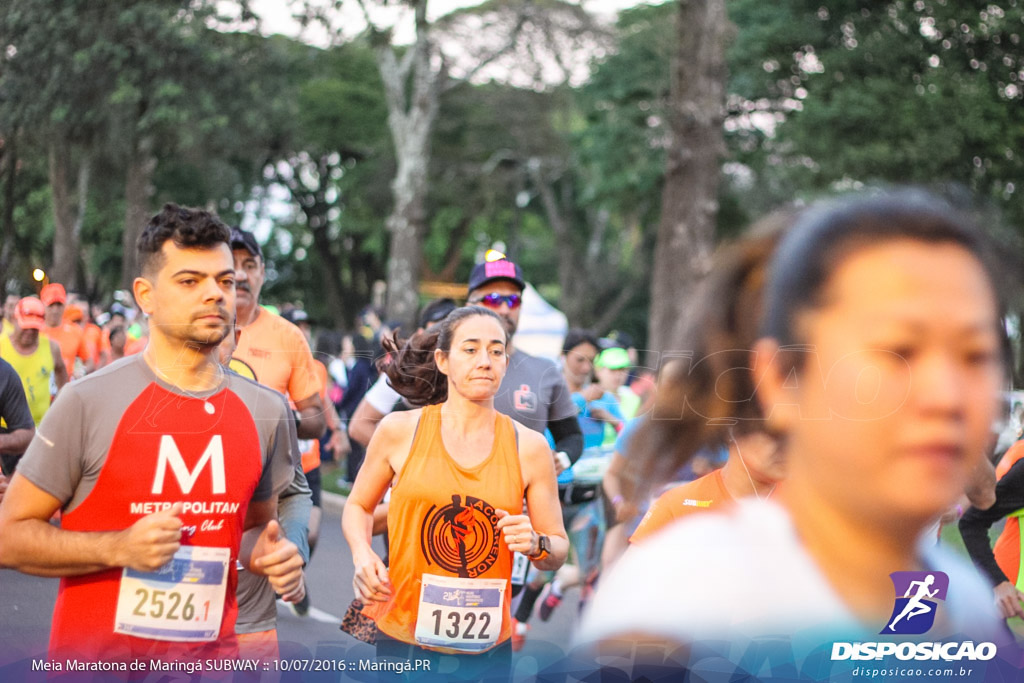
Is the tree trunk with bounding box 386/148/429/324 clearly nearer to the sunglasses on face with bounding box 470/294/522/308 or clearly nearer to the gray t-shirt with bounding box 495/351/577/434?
the sunglasses on face with bounding box 470/294/522/308

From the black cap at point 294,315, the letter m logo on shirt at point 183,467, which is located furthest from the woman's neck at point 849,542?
the black cap at point 294,315

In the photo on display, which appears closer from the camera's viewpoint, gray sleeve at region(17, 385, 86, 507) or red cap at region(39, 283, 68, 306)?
gray sleeve at region(17, 385, 86, 507)

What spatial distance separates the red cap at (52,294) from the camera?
510 cm

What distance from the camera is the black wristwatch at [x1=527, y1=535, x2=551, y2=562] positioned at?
11.6 feet

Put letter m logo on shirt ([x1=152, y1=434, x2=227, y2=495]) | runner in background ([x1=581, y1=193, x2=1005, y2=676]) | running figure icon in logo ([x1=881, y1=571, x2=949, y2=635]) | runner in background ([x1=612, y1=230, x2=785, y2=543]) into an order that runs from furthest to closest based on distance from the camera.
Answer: letter m logo on shirt ([x1=152, y1=434, x2=227, y2=495])
running figure icon in logo ([x1=881, y1=571, x2=949, y2=635])
runner in background ([x1=612, y1=230, x2=785, y2=543])
runner in background ([x1=581, y1=193, x2=1005, y2=676])

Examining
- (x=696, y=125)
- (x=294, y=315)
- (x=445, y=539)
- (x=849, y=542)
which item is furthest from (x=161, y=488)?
(x=696, y=125)

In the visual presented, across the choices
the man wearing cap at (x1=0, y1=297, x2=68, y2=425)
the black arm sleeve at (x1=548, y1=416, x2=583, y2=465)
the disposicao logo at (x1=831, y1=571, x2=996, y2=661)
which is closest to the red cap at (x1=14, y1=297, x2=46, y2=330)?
the man wearing cap at (x1=0, y1=297, x2=68, y2=425)

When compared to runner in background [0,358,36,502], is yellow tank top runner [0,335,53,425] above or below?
above

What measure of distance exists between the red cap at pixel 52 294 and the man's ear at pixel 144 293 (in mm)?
2172

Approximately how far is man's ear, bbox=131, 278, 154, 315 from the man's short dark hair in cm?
4

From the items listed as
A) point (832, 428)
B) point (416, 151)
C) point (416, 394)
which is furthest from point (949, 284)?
point (416, 151)

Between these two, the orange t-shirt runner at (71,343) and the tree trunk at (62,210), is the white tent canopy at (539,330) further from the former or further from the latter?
the tree trunk at (62,210)

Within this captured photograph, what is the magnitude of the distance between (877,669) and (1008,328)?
0.94 m

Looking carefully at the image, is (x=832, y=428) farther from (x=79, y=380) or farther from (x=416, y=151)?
(x=416, y=151)
